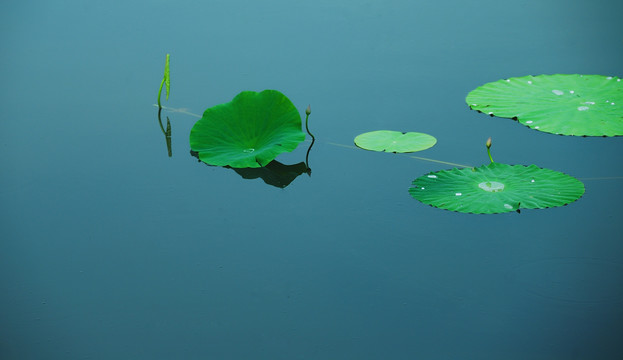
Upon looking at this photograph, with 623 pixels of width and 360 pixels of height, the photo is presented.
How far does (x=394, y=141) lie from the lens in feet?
7.90

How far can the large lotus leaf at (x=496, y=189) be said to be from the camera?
2.04m

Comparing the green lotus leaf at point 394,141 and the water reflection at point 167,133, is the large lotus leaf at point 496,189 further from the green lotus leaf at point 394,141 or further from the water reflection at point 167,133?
the water reflection at point 167,133

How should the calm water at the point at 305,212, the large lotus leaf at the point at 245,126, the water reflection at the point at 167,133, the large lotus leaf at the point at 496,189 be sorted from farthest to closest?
the water reflection at the point at 167,133
the large lotus leaf at the point at 245,126
the large lotus leaf at the point at 496,189
the calm water at the point at 305,212

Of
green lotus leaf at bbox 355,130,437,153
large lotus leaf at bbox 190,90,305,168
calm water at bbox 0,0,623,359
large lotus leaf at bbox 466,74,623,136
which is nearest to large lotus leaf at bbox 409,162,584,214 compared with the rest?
calm water at bbox 0,0,623,359

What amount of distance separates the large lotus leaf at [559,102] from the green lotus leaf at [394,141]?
13.1 inches

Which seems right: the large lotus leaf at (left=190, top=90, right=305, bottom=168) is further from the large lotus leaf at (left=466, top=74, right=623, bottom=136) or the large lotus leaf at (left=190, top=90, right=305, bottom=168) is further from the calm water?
the large lotus leaf at (left=466, top=74, right=623, bottom=136)

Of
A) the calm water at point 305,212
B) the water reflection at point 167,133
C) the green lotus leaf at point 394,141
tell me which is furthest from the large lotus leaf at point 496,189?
the water reflection at point 167,133

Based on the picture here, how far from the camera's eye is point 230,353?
1638 mm

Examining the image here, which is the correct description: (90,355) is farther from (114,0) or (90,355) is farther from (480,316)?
(114,0)

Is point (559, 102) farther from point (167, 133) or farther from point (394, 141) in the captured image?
point (167, 133)

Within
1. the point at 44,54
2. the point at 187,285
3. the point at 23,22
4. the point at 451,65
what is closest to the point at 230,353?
the point at 187,285

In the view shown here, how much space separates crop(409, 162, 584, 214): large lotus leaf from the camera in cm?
204

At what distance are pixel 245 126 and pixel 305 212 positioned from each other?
0.44 metres

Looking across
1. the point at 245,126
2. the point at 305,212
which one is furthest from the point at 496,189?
the point at 245,126
